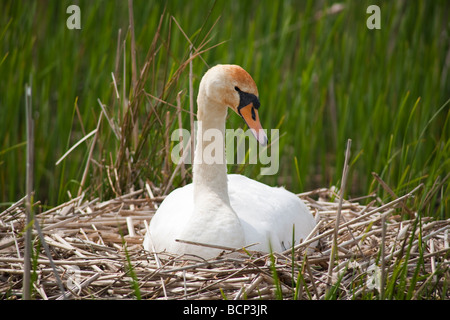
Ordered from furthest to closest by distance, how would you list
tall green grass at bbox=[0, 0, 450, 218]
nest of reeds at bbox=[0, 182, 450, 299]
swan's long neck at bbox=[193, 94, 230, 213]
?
tall green grass at bbox=[0, 0, 450, 218] < swan's long neck at bbox=[193, 94, 230, 213] < nest of reeds at bbox=[0, 182, 450, 299]

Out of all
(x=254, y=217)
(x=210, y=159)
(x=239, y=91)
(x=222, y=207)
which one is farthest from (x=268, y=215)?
(x=239, y=91)

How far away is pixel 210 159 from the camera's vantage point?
3283mm

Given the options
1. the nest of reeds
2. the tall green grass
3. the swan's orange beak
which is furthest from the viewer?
the tall green grass

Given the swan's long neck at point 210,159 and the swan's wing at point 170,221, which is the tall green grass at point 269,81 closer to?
the swan's wing at point 170,221

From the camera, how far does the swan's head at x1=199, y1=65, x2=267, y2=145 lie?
10.00 feet

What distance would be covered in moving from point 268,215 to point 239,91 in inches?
28.0

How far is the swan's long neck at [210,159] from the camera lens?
3215mm

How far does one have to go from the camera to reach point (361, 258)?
3.12 m

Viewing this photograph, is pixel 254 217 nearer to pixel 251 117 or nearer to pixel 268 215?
pixel 268 215

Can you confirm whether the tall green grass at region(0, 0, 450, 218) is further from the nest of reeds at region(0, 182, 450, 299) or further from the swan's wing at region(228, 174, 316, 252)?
the nest of reeds at region(0, 182, 450, 299)

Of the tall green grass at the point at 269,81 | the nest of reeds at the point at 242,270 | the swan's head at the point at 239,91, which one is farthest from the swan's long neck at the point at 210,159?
the tall green grass at the point at 269,81

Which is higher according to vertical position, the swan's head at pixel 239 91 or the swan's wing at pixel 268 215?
the swan's head at pixel 239 91

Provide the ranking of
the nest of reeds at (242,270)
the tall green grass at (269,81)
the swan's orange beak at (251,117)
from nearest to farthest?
1. the nest of reeds at (242,270)
2. the swan's orange beak at (251,117)
3. the tall green grass at (269,81)

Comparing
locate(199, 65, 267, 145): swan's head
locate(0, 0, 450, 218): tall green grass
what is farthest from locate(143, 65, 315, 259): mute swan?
locate(0, 0, 450, 218): tall green grass
